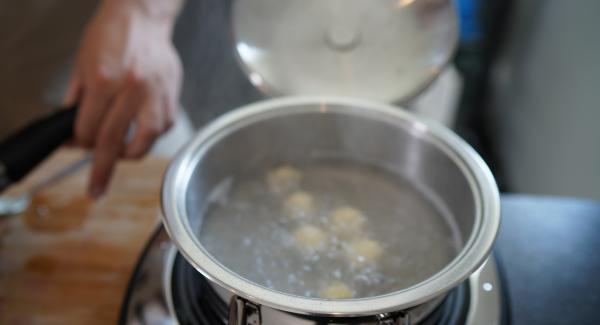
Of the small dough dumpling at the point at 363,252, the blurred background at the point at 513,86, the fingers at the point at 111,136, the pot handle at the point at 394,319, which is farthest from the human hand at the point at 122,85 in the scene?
the pot handle at the point at 394,319

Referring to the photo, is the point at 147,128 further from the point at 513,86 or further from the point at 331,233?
the point at 513,86

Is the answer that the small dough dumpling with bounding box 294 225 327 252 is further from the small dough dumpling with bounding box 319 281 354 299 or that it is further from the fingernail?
the fingernail

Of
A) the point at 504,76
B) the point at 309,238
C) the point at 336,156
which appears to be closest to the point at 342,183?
the point at 336,156

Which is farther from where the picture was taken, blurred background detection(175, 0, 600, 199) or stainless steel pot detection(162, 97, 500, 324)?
blurred background detection(175, 0, 600, 199)

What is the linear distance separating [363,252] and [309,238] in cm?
8

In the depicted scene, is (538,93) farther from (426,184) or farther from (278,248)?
(278,248)

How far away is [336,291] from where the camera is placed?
2.15 ft

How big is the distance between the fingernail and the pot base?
0.86ft

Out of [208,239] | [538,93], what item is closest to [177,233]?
[208,239]

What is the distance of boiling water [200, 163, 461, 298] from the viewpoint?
0.68 metres

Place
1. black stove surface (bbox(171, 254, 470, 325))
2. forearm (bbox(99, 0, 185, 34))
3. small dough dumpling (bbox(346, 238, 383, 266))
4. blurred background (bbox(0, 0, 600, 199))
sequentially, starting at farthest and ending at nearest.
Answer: blurred background (bbox(0, 0, 600, 199)), forearm (bbox(99, 0, 185, 34)), small dough dumpling (bbox(346, 238, 383, 266)), black stove surface (bbox(171, 254, 470, 325))

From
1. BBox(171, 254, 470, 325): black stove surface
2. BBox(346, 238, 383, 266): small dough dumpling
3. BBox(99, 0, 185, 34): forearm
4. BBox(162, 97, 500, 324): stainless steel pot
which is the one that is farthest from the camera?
BBox(99, 0, 185, 34): forearm

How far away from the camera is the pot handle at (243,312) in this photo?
49cm

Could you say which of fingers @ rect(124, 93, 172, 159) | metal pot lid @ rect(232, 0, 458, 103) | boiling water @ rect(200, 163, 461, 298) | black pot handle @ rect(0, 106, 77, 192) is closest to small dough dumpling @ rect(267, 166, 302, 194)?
A: boiling water @ rect(200, 163, 461, 298)
